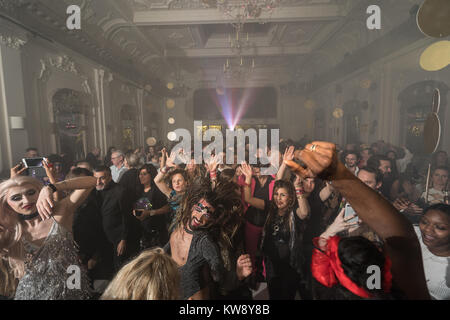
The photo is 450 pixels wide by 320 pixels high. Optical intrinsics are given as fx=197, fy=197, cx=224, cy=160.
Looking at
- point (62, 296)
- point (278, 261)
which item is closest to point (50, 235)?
point (62, 296)

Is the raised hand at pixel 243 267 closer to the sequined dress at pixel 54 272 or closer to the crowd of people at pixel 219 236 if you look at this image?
the crowd of people at pixel 219 236

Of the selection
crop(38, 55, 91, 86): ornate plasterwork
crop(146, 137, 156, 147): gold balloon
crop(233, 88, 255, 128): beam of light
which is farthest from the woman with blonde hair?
crop(38, 55, 91, 86): ornate plasterwork

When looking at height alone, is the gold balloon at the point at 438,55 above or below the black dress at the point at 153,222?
above

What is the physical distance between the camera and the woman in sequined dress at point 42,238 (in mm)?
1598

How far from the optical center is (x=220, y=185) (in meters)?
1.97

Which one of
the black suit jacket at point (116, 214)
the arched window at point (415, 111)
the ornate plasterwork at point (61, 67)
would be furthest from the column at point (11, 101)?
the arched window at point (415, 111)

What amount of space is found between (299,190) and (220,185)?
0.75 metres

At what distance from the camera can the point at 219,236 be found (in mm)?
1599

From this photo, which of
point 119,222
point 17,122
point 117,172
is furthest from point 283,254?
point 17,122

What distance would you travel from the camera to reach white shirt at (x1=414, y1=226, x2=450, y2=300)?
150 centimetres

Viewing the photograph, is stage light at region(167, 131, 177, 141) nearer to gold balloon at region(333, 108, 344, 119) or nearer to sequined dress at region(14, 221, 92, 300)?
sequined dress at region(14, 221, 92, 300)

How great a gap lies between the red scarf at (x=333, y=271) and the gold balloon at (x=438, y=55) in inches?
151

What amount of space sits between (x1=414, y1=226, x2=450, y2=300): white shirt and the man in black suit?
2.61 metres
